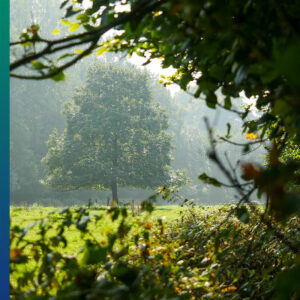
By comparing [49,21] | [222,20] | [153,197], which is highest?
[49,21]

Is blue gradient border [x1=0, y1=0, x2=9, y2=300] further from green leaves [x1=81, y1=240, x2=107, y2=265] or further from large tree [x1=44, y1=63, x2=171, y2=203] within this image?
large tree [x1=44, y1=63, x2=171, y2=203]

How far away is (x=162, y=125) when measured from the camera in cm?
3338

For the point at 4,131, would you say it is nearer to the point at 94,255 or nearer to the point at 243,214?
the point at 94,255

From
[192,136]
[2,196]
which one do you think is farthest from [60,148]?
[192,136]

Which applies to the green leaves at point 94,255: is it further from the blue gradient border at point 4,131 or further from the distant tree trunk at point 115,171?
the distant tree trunk at point 115,171

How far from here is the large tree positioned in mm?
27969

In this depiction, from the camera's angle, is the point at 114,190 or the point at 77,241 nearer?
the point at 77,241

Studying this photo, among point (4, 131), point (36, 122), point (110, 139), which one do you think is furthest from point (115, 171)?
point (4, 131)

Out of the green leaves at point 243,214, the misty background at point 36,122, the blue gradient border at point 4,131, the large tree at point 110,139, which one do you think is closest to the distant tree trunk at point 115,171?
the large tree at point 110,139

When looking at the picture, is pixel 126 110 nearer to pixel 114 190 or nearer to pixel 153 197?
pixel 114 190

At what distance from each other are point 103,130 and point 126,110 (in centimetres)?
317

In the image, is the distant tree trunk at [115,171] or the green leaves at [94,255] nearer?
the green leaves at [94,255]

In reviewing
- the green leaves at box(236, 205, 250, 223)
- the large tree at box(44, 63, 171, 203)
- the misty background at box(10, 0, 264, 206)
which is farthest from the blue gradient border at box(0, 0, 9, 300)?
the misty background at box(10, 0, 264, 206)

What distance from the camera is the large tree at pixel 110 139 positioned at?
28.0m
